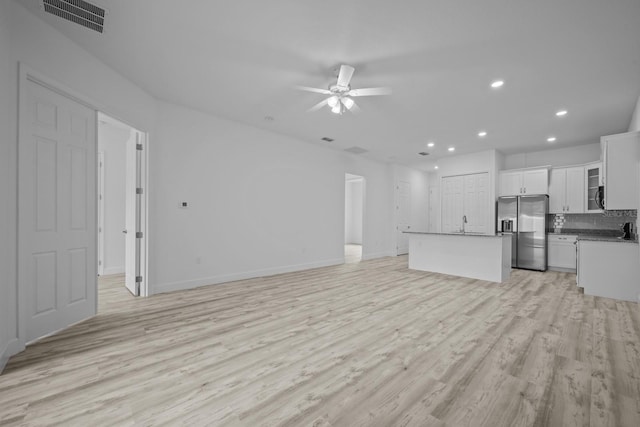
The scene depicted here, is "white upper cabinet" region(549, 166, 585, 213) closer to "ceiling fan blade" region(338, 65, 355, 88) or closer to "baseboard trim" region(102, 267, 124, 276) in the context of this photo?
"ceiling fan blade" region(338, 65, 355, 88)

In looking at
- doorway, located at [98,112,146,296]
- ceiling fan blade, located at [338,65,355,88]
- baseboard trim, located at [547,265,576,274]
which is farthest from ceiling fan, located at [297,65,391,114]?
baseboard trim, located at [547,265,576,274]

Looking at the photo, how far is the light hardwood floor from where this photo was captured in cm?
170

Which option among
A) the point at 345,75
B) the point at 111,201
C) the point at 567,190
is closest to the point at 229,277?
the point at 111,201

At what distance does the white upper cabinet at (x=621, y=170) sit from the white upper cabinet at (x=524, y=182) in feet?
8.28

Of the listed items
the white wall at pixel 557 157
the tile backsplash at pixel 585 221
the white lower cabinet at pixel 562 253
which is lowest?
the white lower cabinet at pixel 562 253

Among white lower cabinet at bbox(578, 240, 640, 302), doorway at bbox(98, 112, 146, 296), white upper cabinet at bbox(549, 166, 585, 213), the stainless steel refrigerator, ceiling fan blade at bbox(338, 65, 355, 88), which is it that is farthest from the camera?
the stainless steel refrigerator

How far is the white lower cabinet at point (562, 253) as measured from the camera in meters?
6.26

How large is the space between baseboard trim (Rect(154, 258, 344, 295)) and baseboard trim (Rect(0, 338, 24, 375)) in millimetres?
1797

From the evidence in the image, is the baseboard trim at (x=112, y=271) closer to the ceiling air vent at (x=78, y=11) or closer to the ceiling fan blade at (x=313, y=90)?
the ceiling air vent at (x=78, y=11)

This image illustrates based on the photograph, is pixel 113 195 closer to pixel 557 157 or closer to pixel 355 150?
pixel 355 150

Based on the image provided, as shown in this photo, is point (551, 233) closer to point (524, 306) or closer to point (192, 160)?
point (524, 306)

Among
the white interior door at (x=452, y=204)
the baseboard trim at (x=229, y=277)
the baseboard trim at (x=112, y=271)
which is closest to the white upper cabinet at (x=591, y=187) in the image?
the white interior door at (x=452, y=204)

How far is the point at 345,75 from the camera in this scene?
323 centimetres

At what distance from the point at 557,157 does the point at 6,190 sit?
10070 mm
